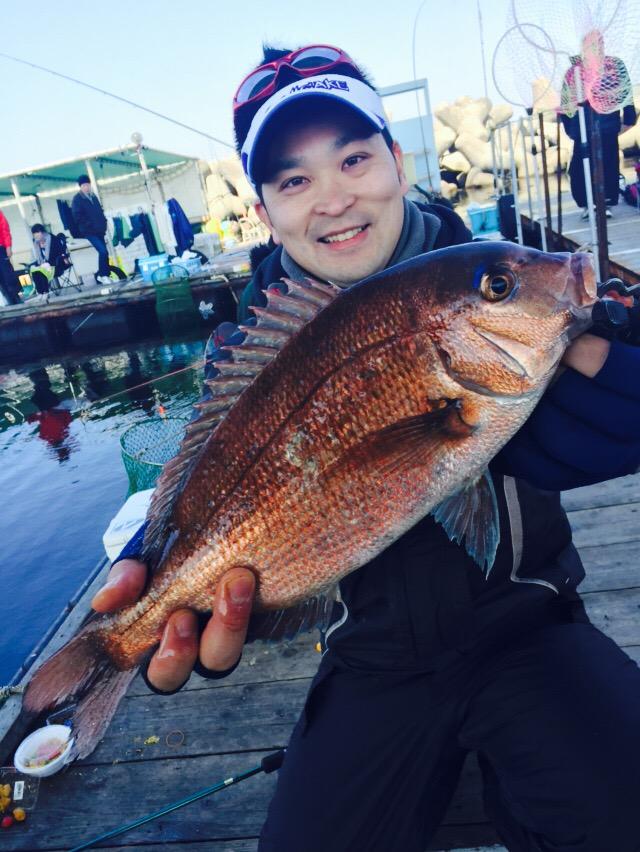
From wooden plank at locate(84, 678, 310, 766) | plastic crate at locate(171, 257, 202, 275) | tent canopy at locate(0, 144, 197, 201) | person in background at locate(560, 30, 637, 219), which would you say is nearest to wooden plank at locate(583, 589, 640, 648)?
wooden plank at locate(84, 678, 310, 766)

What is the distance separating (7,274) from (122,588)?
1882 cm

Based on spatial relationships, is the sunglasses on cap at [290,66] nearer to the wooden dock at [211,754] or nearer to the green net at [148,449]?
the green net at [148,449]

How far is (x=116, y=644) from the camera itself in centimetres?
170

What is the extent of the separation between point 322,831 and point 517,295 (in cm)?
159

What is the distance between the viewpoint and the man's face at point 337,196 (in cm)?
206

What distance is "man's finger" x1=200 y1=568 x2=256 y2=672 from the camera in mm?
1610

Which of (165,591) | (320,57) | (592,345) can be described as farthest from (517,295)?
(320,57)

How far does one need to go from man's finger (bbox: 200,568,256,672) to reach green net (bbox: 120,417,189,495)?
201 centimetres

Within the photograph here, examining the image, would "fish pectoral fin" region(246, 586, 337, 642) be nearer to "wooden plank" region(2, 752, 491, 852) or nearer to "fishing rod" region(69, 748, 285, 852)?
"fishing rod" region(69, 748, 285, 852)

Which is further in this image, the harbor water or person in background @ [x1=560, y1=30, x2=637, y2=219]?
the harbor water

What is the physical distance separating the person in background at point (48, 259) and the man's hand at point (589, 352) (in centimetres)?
1966

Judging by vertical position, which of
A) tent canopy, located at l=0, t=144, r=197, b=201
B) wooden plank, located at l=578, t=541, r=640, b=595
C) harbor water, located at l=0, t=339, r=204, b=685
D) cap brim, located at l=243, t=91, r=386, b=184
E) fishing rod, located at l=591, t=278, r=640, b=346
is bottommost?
harbor water, located at l=0, t=339, r=204, b=685

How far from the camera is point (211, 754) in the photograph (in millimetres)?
2479

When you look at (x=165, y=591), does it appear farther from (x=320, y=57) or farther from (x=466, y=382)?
(x=320, y=57)
